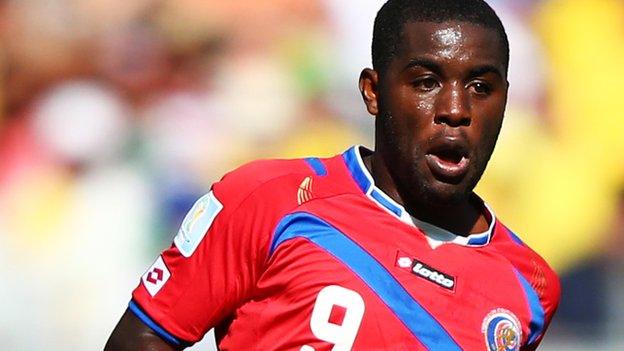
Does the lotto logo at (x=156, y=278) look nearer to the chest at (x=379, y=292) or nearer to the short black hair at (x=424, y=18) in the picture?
the chest at (x=379, y=292)

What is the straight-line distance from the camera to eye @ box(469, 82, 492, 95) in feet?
8.64

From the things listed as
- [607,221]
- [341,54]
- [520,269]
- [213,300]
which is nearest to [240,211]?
[213,300]

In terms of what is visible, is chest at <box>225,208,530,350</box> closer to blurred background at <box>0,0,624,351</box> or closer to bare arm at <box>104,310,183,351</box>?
bare arm at <box>104,310,183,351</box>

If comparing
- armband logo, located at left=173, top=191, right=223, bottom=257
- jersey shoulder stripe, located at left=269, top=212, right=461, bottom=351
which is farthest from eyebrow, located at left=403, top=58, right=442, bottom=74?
armband logo, located at left=173, top=191, right=223, bottom=257

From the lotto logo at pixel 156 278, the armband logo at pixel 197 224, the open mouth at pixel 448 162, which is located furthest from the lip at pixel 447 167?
the lotto logo at pixel 156 278

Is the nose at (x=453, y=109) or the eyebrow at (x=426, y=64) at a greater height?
the eyebrow at (x=426, y=64)

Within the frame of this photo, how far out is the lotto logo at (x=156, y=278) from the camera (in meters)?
2.62

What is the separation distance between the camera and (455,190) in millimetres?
2643

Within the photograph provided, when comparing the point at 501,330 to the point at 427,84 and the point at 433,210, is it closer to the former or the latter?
the point at 433,210

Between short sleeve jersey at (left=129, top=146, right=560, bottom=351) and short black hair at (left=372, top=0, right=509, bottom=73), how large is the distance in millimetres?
273

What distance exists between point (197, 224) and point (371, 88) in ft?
1.69

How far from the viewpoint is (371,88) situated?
2797 millimetres

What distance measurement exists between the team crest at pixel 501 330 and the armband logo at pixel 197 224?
0.63 meters

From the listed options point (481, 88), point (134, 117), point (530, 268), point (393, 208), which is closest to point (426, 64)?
point (481, 88)
